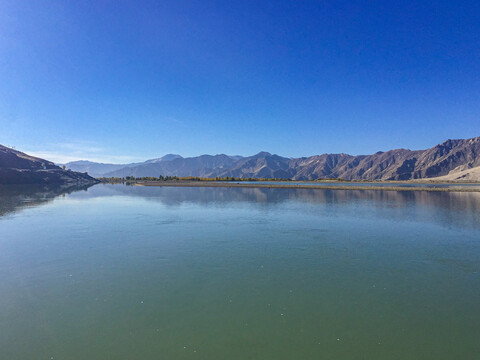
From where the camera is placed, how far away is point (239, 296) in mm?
13844

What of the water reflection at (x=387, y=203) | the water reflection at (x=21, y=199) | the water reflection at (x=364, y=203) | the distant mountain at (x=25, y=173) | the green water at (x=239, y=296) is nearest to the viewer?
the green water at (x=239, y=296)

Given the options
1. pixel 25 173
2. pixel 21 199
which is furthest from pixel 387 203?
pixel 25 173

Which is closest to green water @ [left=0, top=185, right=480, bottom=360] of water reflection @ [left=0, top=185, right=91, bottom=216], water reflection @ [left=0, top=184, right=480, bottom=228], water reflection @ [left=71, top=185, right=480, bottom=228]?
water reflection @ [left=71, top=185, right=480, bottom=228]

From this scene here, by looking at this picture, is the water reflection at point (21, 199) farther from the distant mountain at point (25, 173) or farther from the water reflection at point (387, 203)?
the distant mountain at point (25, 173)

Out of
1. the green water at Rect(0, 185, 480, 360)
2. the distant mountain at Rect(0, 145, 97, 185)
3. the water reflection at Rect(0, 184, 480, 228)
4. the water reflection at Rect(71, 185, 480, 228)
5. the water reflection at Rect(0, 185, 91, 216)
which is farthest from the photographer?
the distant mountain at Rect(0, 145, 97, 185)

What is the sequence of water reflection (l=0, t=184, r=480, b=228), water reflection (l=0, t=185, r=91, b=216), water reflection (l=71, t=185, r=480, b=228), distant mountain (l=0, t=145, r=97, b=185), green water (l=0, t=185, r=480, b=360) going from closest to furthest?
green water (l=0, t=185, r=480, b=360), water reflection (l=71, t=185, r=480, b=228), water reflection (l=0, t=184, r=480, b=228), water reflection (l=0, t=185, r=91, b=216), distant mountain (l=0, t=145, r=97, b=185)

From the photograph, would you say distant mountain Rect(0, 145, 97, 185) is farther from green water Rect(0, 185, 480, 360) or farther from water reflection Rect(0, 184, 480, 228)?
green water Rect(0, 185, 480, 360)

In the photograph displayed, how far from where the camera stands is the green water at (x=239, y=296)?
32.6 feet

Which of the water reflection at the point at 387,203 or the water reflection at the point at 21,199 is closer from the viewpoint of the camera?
the water reflection at the point at 387,203

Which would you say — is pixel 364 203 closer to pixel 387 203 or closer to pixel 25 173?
pixel 387 203

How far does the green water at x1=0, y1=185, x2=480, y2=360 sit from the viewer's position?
9.95 meters

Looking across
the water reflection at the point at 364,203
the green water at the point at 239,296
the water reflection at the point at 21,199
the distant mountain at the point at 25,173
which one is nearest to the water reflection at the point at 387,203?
the water reflection at the point at 364,203

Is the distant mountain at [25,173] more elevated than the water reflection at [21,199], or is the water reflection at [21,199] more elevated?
the distant mountain at [25,173]

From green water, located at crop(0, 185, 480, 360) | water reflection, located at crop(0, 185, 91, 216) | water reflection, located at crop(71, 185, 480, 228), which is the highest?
water reflection, located at crop(0, 185, 91, 216)
